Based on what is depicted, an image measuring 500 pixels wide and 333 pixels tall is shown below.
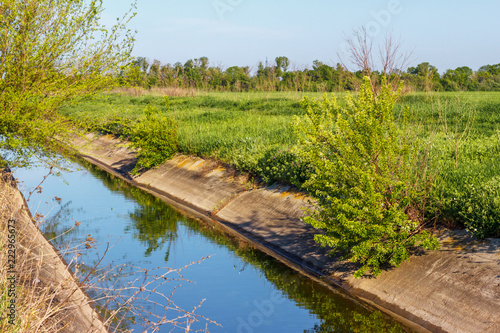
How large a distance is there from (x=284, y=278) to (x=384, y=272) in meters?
1.73

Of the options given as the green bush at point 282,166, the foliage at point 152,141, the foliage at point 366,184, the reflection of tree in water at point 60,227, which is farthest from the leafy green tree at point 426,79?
the foliage at point 152,141

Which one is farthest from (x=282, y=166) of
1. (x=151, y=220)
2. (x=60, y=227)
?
(x=60, y=227)

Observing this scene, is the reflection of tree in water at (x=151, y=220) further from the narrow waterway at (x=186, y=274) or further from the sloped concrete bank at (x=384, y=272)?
the sloped concrete bank at (x=384, y=272)

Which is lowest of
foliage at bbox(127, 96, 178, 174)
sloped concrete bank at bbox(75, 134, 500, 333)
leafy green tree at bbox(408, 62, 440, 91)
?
sloped concrete bank at bbox(75, 134, 500, 333)

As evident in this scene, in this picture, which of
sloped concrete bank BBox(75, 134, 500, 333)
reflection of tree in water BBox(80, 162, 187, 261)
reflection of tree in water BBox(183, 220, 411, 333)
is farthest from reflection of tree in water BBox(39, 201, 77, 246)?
reflection of tree in water BBox(183, 220, 411, 333)

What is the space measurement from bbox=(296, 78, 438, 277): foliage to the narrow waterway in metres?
0.92

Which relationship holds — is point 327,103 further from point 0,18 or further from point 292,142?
point 0,18

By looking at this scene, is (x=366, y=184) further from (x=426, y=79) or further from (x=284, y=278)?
(x=426, y=79)

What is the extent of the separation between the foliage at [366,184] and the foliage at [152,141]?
952 cm

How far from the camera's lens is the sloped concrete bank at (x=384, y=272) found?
626cm

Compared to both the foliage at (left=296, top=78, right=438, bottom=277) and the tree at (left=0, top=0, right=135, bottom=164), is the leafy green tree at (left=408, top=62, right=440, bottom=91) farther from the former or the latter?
the tree at (left=0, top=0, right=135, bottom=164)

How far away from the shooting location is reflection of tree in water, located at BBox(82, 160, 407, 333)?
6730 mm

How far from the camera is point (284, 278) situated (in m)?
8.44

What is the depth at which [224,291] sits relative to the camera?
314 inches
